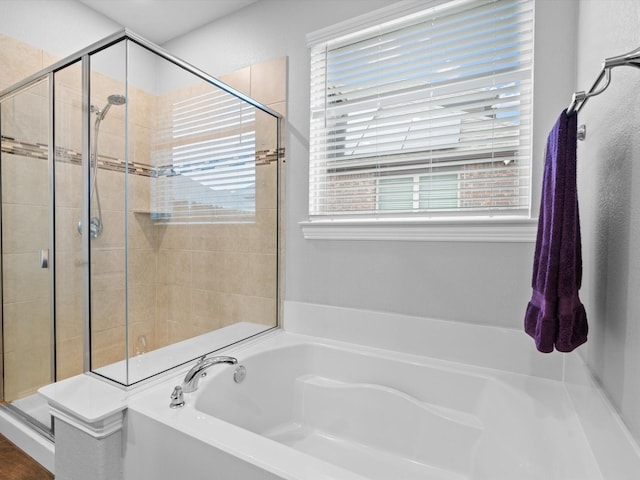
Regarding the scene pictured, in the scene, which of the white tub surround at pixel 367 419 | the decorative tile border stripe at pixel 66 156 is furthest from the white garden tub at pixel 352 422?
the decorative tile border stripe at pixel 66 156

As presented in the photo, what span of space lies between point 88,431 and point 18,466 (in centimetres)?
88

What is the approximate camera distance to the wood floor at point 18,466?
1.59 meters

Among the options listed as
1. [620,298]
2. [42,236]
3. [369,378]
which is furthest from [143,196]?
[620,298]

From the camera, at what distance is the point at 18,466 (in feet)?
5.41

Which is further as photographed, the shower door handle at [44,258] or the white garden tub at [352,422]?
the shower door handle at [44,258]

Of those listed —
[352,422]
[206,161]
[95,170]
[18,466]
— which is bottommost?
[18,466]

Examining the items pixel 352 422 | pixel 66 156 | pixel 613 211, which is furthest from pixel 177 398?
pixel 613 211

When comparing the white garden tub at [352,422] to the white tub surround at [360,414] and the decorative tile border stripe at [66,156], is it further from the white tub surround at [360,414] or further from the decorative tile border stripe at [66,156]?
the decorative tile border stripe at [66,156]

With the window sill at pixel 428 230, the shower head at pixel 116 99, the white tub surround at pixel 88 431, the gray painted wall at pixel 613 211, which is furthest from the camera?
the window sill at pixel 428 230

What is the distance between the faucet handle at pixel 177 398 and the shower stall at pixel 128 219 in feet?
0.77

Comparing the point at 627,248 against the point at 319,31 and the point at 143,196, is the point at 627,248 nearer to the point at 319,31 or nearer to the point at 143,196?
the point at 143,196

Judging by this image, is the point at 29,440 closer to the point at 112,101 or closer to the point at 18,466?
the point at 18,466

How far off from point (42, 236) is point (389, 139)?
6.01ft

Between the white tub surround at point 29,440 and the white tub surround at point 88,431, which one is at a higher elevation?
the white tub surround at point 88,431
